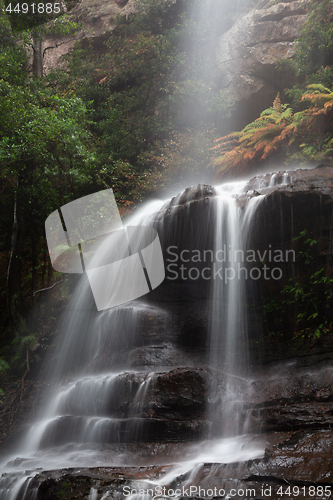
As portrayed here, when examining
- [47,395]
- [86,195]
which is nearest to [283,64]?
[86,195]

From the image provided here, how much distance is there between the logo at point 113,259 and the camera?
8.04m

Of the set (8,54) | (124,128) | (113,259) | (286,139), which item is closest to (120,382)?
(113,259)

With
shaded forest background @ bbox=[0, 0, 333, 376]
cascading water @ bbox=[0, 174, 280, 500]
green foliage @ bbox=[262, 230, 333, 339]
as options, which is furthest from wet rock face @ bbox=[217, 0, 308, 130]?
green foliage @ bbox=[262, 230, 333, 339]

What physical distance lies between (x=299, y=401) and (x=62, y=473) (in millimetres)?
3412

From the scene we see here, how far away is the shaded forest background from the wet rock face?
633 mm

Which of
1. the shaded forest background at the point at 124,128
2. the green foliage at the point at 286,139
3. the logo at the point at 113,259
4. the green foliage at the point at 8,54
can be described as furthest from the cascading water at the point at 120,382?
the green foliage at the point at 8,54

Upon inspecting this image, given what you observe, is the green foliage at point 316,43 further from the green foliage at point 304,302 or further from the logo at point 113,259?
the logo at point 113,259

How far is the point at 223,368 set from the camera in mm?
6180

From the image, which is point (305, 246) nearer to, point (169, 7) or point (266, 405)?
point (266, 405)

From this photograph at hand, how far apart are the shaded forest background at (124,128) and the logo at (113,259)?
3.03ft

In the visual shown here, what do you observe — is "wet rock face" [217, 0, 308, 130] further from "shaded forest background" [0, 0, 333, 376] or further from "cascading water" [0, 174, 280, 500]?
"cascading water" [0, 174, 280, 500]

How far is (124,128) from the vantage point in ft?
51.2

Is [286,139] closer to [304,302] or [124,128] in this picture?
[304,302]

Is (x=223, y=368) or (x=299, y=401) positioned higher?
(x=299, y=401)
